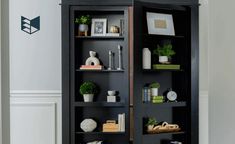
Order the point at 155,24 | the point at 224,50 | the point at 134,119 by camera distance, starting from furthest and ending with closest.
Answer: the point at 155,24, the point at 134,119, the point at 224,50

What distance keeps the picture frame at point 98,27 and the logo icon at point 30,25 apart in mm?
660

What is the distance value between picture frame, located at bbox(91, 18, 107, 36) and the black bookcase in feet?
0.22

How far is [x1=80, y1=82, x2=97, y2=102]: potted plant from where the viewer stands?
3.11 metres

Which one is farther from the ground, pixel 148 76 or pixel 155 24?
pixel 155 24

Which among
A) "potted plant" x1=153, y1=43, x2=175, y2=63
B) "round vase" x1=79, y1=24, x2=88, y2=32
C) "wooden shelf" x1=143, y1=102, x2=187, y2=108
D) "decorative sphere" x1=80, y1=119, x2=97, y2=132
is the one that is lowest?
"decorative sphere" x1=80, y1=119, x2=97, y2=132

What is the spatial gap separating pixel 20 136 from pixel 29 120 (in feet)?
0.71

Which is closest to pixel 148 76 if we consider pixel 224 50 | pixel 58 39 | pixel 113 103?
pixel 113 103

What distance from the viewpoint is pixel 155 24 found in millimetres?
3193

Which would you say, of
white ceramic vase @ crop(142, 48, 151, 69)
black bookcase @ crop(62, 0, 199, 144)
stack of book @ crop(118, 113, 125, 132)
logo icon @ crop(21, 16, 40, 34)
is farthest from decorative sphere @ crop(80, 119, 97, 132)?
logo icon @ crop(21, 16, 40, 34)

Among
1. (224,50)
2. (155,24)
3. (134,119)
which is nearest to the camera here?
(224,50)

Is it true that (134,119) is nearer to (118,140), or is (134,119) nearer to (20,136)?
(118,140)

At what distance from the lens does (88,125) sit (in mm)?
3119

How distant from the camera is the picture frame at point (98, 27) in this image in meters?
3.19

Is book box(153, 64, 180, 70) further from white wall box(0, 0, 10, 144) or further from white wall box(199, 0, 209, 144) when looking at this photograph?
white wall box(0, 0, 10, 144)
